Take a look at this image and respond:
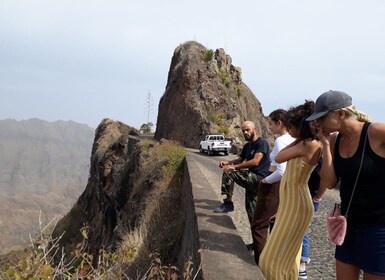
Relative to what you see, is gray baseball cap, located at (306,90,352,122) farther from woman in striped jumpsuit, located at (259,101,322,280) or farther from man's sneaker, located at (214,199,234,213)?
man's sneaker, located at (214,199,234,213)

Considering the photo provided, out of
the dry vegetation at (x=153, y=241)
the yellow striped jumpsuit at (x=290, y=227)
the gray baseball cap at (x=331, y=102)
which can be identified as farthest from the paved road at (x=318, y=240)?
the gray baseball cap at (x=331, y=102)

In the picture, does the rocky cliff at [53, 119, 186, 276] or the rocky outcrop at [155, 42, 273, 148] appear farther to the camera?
the rocky outcrop at [155, 42, 273, 148]

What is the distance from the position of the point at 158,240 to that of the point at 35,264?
5.81 meters

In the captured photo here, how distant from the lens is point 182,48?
38562 millimetres

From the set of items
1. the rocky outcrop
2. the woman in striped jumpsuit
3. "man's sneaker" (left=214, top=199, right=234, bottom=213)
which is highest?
the rocky outcrop

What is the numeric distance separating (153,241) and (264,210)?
13.8 ft

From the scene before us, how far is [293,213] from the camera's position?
10.7ft

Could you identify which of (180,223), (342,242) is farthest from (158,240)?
(342,242)

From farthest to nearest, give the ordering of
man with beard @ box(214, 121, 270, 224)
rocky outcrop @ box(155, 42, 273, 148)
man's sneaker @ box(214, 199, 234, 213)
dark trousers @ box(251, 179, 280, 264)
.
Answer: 1. rocky outcrop @ box(155, 42, 273, 148)
2. man's sneaker @ box(214, 199, 234, 213)
3. man with beard @ box(214, 121, 270, 224)
4. dark trousers @ box(251, 179, 280, 264)

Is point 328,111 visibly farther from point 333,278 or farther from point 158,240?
point 158,240

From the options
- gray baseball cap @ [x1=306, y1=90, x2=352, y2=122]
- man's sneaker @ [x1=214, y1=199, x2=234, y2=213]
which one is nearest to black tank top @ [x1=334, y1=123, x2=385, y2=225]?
gray baseball cap @ [x1=306, y1=90, x2=352, y2=122]

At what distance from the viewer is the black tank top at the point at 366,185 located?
8.46 ft

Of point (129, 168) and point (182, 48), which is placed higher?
point (182, 48)

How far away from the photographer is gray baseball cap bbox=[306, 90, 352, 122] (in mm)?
2689
